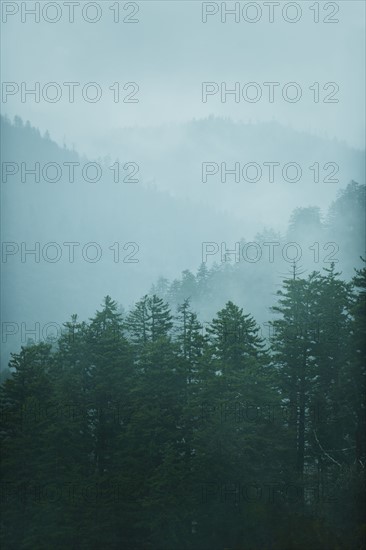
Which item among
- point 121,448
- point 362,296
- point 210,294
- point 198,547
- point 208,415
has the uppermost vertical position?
point 210,294

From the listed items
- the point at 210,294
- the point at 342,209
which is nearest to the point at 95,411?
the point at 210,294

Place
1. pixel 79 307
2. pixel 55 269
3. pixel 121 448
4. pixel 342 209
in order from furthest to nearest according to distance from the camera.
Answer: pixel 55 269 < pixel 79 307 < pixel 342 209 < pixel 121 448

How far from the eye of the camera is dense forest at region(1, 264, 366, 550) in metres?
19.5

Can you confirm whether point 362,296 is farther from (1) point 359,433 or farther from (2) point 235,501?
(2) point 235,501

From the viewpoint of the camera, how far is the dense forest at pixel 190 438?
19547 millimetres

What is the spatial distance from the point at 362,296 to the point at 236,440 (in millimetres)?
9745

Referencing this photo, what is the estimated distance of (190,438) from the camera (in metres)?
21.7

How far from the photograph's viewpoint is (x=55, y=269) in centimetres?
17050

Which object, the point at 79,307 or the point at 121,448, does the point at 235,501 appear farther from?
the point at 79,307

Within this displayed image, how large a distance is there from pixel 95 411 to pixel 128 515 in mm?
5768

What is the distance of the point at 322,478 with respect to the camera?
2041cm

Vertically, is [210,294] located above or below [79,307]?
below

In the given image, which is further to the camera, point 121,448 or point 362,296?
point 121,448

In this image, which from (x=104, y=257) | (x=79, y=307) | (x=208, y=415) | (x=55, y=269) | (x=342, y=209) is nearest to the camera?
(x=208, y=415)
